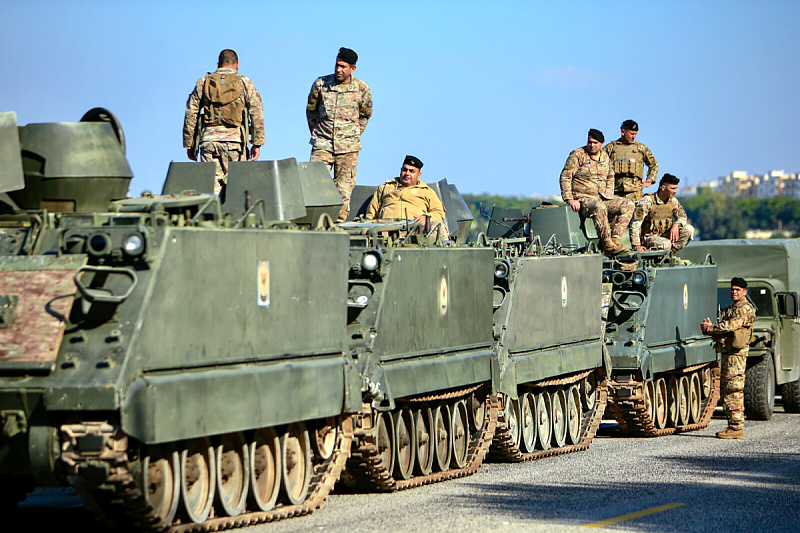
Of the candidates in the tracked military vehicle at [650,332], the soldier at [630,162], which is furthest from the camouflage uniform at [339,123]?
the soldier at [630,162]

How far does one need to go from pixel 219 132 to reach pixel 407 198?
235cm

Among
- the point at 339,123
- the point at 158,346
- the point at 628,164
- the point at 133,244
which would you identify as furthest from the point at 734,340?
the point at 133,244

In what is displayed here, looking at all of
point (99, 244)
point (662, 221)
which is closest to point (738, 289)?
point (662, 221)

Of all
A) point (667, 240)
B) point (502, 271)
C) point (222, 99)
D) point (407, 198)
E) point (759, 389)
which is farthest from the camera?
point (667, 240)

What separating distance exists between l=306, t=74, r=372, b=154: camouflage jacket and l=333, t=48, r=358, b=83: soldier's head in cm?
12

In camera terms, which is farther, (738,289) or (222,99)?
(738,289)

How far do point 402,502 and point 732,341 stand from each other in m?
8.48

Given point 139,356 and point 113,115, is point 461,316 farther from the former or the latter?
point 139,356

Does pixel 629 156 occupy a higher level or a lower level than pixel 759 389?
higher

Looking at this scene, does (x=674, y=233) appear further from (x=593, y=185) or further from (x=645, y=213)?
(x=593, y=185)

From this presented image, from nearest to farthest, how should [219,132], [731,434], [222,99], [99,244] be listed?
1. [99,244]
2. [222,99]
3. [219,132]
4. [731,434]

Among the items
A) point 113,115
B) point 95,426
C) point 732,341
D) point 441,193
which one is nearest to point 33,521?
point 95,426

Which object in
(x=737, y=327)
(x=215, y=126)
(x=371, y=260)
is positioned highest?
(x=215, y=126)

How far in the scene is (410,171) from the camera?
16328 millimetres
